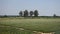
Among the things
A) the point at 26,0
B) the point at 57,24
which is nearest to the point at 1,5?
the point at 26,0

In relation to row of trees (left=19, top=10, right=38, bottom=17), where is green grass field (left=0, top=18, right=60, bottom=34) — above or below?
below

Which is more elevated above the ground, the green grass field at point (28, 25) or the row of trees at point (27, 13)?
the row of trees at point (27, 13)

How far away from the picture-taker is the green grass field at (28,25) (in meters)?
1.99

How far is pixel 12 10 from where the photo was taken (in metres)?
2.06

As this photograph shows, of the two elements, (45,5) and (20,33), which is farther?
(45,5)

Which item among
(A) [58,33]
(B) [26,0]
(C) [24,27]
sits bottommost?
(A) [58,33]

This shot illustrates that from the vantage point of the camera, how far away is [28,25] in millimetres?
2051

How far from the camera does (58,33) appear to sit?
81.6 inches

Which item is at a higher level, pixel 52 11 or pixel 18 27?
pixel 52 11

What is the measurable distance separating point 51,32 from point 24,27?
1.66ft

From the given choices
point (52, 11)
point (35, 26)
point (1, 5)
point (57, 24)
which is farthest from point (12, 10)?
point (57, 24)

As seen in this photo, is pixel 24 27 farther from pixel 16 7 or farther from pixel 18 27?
pixel 16 7

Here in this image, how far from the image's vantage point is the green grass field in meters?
1.99

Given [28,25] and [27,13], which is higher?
[27,13]
